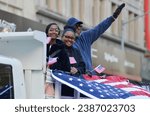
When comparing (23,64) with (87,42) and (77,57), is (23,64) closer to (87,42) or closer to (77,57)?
(77,57)

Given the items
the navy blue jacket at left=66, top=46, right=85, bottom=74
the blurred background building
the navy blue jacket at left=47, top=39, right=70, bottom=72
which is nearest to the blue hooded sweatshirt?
the navy blue jacket at left=66, top=46, right=85, bottom=74

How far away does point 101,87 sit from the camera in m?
5.20

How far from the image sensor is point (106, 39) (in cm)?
3928

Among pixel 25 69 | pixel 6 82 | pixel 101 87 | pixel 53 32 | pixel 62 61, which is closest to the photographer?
pixel 6 82

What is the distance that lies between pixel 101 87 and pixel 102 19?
34.2 m

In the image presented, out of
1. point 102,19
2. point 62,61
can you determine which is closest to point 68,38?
point 62,61

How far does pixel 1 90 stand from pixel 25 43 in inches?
20.9

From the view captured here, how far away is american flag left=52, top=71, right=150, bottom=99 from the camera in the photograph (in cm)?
495

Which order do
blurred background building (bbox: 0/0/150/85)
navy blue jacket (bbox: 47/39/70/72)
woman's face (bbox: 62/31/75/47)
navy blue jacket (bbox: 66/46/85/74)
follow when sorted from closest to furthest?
navy blue jacket (bbox: 47/39/70/72), navy blue jacket (bbox: 66/46/85/74), woman's face (bbox: 62/31/75/47), blurred background building (bbox: 0/0/150/85)

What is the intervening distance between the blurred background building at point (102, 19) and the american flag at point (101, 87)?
56.8 ft

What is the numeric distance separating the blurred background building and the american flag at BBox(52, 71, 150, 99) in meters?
17.3

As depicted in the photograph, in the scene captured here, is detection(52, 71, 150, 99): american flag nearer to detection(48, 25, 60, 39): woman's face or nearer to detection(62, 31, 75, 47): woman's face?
detection(62, 31, 75, 47): woman's face

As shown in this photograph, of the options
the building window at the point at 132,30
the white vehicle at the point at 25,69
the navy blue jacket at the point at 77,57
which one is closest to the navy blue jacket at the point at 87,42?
the navy blue jacket at the point at 77,57

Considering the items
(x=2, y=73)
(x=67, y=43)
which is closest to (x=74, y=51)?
(x=67, y=43)
